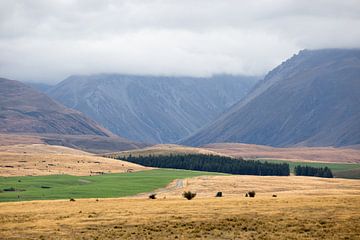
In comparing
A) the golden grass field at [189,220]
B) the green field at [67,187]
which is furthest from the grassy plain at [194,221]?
the green field at [67,187]

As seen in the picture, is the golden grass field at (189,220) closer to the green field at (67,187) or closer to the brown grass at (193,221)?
the brown grass at (193,221)

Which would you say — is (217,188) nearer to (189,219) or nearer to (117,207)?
(117,207)

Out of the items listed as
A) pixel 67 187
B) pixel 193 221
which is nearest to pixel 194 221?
pixel 193 221

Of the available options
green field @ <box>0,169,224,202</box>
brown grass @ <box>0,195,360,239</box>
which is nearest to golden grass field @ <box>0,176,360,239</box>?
brown grass @ <box>0,195,360,239</box>

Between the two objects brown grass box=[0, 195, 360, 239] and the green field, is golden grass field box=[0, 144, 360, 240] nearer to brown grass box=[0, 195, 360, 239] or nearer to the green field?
brown grass box=[0, 195, 360, 239]

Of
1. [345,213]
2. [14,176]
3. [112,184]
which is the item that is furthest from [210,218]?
[14,176]

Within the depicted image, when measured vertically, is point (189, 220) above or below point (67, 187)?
below

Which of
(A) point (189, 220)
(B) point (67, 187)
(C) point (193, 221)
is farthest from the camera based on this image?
(B) point (67, 187)

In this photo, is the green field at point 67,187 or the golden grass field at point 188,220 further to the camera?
the green field at point 67,187

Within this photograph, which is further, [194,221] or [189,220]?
[189,220]

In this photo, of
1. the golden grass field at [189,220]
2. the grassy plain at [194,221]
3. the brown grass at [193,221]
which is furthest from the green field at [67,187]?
the grassy plain at [194,221]

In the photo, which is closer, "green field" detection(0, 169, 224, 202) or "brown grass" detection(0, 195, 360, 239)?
"brown grass" detection(0, 195, 360, 239)

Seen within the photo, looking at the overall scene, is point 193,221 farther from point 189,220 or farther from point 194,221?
point 189,220

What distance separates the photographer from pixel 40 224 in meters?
62.6
